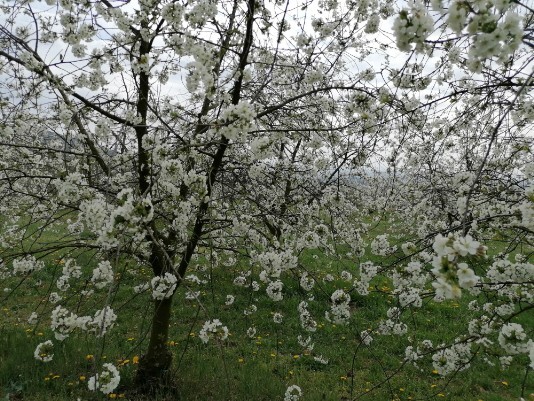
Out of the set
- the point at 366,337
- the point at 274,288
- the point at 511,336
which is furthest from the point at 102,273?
the point at 366,337

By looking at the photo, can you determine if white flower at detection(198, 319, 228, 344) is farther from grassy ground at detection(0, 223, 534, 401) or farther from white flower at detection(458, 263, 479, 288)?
white flower at detection(458, 263, 479, 288)

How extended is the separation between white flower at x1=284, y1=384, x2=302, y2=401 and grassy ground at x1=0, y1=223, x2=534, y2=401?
290mm

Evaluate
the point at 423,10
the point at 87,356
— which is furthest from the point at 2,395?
the point at 423,10

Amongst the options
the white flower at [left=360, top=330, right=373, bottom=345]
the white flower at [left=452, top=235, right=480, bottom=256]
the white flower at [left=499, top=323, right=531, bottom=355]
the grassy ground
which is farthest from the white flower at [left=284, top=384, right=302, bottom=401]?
the white flower at [left=452, top=235, right=480, bottom=256]

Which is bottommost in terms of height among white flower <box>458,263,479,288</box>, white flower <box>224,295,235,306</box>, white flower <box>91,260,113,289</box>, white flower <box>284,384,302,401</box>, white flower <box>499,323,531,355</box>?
white flower <box>284,384,302,401</box>

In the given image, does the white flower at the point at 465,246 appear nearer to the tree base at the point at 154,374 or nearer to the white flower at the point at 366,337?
the white flower at the point at 366,337

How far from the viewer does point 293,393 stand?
4262 mm

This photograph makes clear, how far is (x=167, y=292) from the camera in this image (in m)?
2.98

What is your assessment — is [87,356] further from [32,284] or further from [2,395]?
[32,284]

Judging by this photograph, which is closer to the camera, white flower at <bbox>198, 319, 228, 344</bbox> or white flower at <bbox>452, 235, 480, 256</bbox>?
white flower at <bbox>452, 235, 480, 256</bbox>

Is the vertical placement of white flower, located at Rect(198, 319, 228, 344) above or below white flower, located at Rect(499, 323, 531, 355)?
below

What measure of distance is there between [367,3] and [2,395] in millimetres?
5273

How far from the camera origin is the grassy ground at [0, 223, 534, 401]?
179 inches

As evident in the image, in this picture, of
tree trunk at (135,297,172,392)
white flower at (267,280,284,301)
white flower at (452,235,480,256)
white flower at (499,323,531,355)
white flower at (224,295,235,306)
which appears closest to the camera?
white flower at (452,235,480,256)
